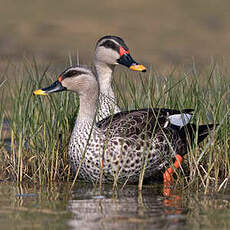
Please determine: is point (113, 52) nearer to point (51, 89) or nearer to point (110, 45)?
point (110, 45)

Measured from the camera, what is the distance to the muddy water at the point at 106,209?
5012 millimetres

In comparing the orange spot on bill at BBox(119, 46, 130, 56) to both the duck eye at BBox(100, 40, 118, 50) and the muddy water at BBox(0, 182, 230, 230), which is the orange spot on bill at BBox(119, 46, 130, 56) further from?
the muddy water at BBox(0, 182, 230, 230)

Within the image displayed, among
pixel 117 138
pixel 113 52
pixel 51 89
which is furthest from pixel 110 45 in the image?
pixel 117 138

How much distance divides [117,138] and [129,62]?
156cm

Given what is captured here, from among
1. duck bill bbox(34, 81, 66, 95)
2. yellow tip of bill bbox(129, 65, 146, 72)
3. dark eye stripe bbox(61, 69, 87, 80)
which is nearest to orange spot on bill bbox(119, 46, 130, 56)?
yellow tip of bill bbox(129, 65, 146, 72)

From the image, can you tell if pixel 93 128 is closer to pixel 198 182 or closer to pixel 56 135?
pixel 56 135

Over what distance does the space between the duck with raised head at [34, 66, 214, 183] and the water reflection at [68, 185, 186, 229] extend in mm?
270

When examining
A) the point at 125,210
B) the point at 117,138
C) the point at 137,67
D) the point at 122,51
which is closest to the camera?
the point at 125,210

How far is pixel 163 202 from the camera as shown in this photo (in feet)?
19.4

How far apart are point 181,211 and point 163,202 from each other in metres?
0.46

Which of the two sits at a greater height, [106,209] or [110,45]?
[110,45]

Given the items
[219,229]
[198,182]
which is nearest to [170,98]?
[198,182]

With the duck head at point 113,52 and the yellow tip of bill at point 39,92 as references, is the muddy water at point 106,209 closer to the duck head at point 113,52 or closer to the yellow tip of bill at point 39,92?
the yellow tip of bill at point 39,92

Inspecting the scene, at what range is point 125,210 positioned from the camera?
218 inches
